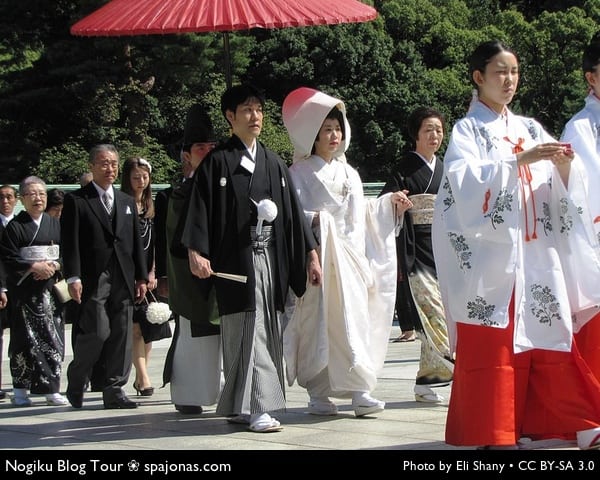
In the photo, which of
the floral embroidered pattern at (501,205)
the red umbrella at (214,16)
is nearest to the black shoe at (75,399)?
the red umbrella at (214,16)

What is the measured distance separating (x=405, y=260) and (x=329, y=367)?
3.56ft

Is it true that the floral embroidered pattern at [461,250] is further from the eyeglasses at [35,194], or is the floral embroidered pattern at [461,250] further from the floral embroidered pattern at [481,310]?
the eyeglasses at [35,194]

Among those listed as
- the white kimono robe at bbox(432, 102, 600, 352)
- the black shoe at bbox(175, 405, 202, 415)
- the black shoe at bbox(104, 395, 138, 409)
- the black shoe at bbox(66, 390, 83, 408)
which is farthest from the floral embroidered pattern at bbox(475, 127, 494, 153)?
the black shoe at bbox(66, 390, 83, 408)

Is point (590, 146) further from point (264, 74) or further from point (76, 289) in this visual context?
point (264, 74)

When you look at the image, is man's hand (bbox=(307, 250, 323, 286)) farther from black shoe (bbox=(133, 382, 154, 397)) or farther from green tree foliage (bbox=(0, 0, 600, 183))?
green tree foliage (bbox=(0, 0, 600, 183))

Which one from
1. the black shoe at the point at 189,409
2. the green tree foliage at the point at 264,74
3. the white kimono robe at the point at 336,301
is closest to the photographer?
the white kimono robe at the point at 336,301

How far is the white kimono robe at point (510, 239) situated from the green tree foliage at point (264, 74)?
23952 millimetres

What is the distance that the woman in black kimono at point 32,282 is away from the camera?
903cm

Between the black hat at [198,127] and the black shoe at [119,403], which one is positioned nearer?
the black hat at [198,127]

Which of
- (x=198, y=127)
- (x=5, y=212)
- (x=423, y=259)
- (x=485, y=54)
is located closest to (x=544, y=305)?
(x=485, y=54)

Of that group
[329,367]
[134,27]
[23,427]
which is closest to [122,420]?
[23,427]

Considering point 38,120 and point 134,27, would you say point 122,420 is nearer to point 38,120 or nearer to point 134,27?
point 134,27

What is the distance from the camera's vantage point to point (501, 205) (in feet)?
17.5

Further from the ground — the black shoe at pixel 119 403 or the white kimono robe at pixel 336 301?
the white kimono robe at pixel 336 301
